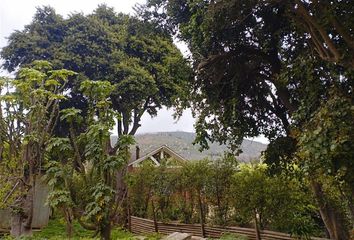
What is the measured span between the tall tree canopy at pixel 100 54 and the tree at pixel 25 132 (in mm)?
5981

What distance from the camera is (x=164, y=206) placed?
12.3 m

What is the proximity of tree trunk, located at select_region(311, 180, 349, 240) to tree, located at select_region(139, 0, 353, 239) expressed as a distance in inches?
1.2

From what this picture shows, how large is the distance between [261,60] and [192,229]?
5957mm

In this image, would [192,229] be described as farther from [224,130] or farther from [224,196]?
[224,130]

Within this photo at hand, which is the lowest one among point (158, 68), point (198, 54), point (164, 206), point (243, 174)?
point (164, 206)

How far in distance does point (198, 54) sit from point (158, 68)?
Answer: 8.43 metres

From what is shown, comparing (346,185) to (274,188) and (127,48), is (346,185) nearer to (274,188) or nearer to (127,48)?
(274,188)

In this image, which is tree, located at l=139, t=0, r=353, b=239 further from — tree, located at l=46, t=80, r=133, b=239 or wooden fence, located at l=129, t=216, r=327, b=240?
tree, located at l=46, t=80, r=133, b=239

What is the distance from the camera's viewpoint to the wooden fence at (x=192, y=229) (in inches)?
353

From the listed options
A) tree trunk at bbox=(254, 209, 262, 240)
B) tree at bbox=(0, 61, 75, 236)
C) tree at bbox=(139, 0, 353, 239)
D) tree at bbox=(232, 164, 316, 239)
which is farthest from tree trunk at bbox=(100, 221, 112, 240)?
tree trunk at bbox=(254, 209, 262, 240)

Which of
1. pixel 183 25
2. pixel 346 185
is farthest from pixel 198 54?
pixel 346 185

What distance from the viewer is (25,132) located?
344 inches

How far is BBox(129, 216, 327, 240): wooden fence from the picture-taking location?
8.97 m

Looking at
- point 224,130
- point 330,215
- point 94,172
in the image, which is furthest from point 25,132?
point 330,215
